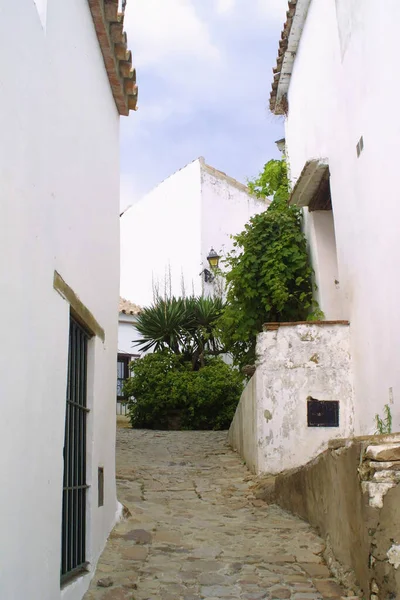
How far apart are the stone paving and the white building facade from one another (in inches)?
59.4

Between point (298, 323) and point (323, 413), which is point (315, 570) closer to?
point (323, 413)

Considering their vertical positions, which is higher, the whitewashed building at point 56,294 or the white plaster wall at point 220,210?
the white plaster wall at point 220,210

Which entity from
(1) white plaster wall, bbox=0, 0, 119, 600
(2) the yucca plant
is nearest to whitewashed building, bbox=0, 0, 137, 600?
(1) white plaster wall, bbox=0, 0, 119, 600

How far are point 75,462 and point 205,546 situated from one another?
1.56m

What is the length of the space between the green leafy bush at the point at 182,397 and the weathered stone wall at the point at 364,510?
8.53m

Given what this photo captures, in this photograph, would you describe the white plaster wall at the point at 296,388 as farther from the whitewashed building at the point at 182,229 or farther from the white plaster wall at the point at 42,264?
the whitewashed building at the point at 182,229

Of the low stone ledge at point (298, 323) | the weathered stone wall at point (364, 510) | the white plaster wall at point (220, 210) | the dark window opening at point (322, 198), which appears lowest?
the weathered stone wall at point (364, 510)

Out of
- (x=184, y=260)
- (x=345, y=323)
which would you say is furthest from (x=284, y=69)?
(x=184, y=260)

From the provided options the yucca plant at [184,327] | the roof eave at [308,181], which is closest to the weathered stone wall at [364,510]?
the roof eave at [308,181]

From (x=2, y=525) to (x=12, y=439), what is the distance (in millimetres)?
361

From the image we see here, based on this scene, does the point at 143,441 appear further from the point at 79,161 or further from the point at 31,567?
the point at 31,567

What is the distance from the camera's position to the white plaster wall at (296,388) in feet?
24.6

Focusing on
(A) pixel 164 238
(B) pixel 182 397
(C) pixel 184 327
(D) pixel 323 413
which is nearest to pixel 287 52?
(D) pixel 323 413

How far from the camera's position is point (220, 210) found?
21.3 metres
